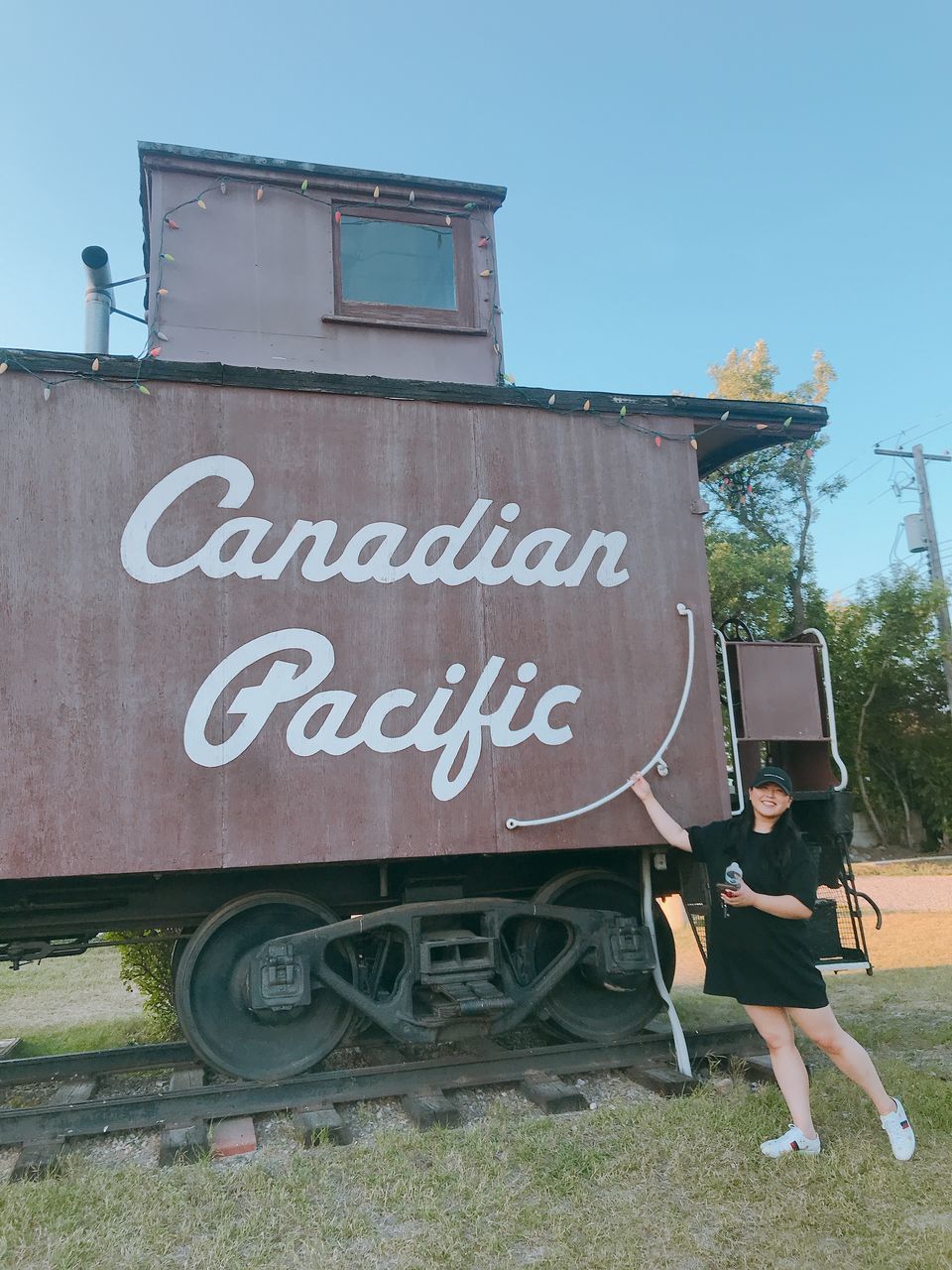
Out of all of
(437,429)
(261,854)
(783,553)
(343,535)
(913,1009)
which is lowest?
(913,1009)

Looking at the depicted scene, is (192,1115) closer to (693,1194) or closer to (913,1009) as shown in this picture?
(693,1194)

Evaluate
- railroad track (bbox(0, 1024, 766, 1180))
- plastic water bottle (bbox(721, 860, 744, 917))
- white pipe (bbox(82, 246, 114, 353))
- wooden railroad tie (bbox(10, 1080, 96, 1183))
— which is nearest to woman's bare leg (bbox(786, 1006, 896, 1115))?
plastic water bottle (bbox(721, 860, 744, 917))

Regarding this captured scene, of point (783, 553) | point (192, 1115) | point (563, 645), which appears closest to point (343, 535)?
point (563, 645)

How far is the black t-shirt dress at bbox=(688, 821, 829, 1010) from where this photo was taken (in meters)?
3.82

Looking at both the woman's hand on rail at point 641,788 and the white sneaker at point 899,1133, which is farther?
the woman's hand on rail at point 641,788

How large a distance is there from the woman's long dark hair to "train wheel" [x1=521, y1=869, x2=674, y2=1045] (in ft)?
4.59

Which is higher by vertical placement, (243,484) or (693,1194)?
(243,484)

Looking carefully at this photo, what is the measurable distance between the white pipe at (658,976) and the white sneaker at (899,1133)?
3.94 ft

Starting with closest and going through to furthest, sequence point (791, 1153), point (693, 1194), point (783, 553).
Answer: point (693, 1194), point (791, 1153), point (783, 553)

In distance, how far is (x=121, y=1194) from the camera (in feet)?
11.3

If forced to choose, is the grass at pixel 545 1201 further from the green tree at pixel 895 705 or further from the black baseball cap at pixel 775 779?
the green tree at pixel 895 705

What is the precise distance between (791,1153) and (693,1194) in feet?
1.67

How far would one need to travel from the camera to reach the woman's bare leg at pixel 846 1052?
3736mm

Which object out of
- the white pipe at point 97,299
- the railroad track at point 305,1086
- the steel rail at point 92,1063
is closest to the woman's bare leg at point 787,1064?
the railroad track at point 305,1086
